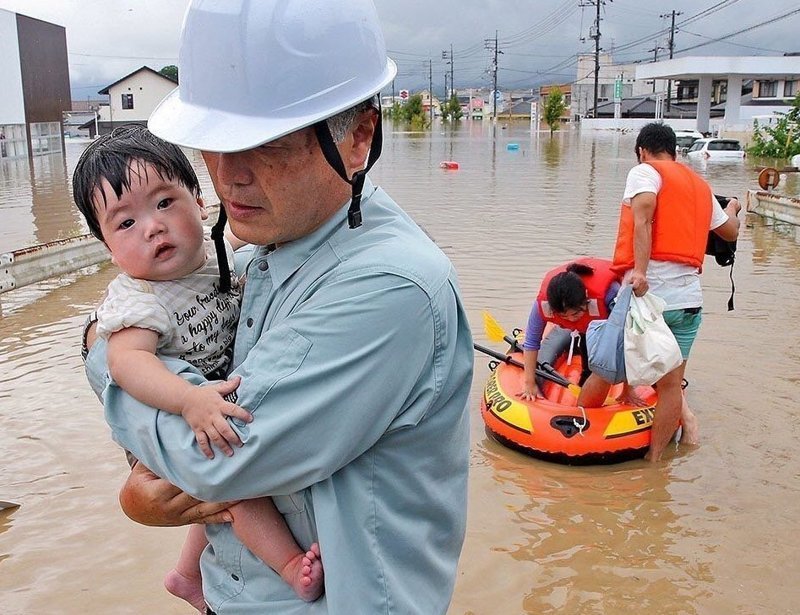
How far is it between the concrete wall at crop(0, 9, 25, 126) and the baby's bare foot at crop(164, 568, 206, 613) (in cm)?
3753

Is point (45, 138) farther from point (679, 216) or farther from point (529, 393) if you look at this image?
point (679, 216)

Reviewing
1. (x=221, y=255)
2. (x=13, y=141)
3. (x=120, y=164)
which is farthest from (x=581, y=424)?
(x=13, y=141)

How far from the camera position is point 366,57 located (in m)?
1.48

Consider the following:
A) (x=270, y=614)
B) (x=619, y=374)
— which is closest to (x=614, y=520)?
(x=619, y=374)

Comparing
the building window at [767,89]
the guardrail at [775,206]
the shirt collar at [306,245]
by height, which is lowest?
the guardrail at [775,206]

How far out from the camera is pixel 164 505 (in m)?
1.65

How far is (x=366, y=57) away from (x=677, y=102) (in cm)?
8508

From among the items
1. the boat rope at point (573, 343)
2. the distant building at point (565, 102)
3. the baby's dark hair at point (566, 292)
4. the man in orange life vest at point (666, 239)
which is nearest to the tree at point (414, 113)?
the distant building at point (565, 102)

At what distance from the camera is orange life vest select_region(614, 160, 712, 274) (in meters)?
5.46

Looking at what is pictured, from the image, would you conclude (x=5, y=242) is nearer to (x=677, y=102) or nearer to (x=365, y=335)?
(x=365, y=335)

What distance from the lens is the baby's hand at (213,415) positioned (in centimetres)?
141

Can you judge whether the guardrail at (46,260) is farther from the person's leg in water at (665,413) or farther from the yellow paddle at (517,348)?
the person's leg in water at (665,413)

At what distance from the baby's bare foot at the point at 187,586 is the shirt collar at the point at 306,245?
102 centimetres

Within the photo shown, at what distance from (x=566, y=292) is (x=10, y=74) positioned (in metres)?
37.1
